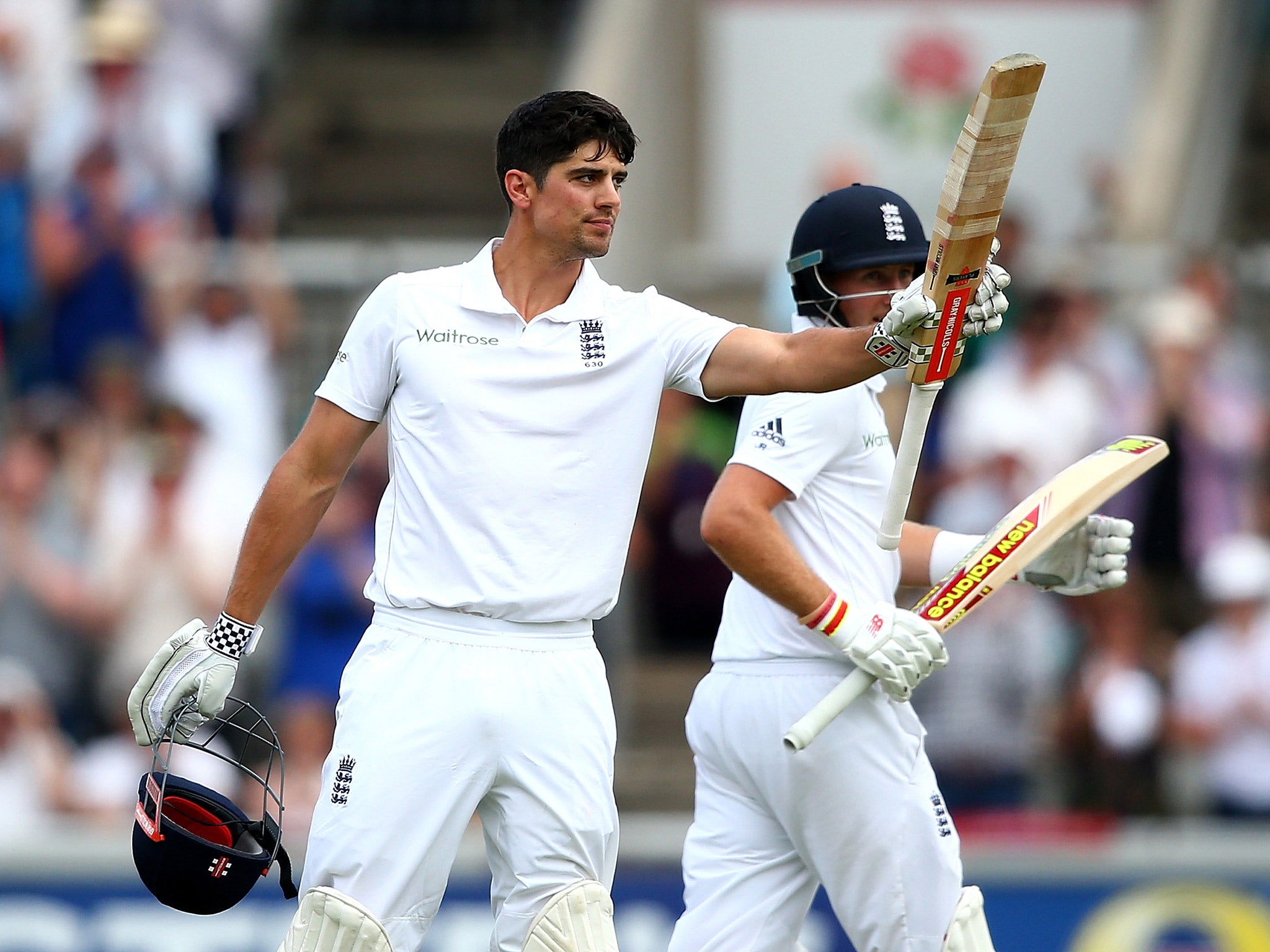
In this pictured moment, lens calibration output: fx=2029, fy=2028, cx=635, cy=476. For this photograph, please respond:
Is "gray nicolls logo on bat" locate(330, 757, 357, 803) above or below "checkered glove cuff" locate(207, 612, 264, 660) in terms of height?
below

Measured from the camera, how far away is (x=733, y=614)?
17.0 feet

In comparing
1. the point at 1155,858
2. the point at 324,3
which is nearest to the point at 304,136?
the point at 324,3

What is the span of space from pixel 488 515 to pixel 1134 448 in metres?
1.78

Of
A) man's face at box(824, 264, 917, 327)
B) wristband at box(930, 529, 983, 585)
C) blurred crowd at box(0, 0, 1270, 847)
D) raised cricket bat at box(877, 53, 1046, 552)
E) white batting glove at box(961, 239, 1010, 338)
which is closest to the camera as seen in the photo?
raised cricket bat at box(877, 53, 1046, 552)

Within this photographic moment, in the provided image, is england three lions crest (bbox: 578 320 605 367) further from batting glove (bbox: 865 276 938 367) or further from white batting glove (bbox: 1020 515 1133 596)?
white batting glove (bbox: 1020 515 1133 596)

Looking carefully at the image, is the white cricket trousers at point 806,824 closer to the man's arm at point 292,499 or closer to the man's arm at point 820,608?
the man's arm at point 820,608

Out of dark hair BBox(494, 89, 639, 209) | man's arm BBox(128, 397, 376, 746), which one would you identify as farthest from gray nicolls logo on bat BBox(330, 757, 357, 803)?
dark hair BBox(494, 89, 639, 209)

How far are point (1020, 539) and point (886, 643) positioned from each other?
49cm

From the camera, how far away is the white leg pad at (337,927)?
14.3ft

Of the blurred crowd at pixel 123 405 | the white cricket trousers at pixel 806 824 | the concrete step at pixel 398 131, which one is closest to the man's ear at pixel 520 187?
the white cricket trousers at pixel 806 824

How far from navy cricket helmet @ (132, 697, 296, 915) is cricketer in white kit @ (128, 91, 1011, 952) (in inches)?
5.7

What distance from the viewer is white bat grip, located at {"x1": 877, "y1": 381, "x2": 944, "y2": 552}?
443cm

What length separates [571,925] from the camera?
4.40m

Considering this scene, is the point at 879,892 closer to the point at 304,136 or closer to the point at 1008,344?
the point at 1008,344
